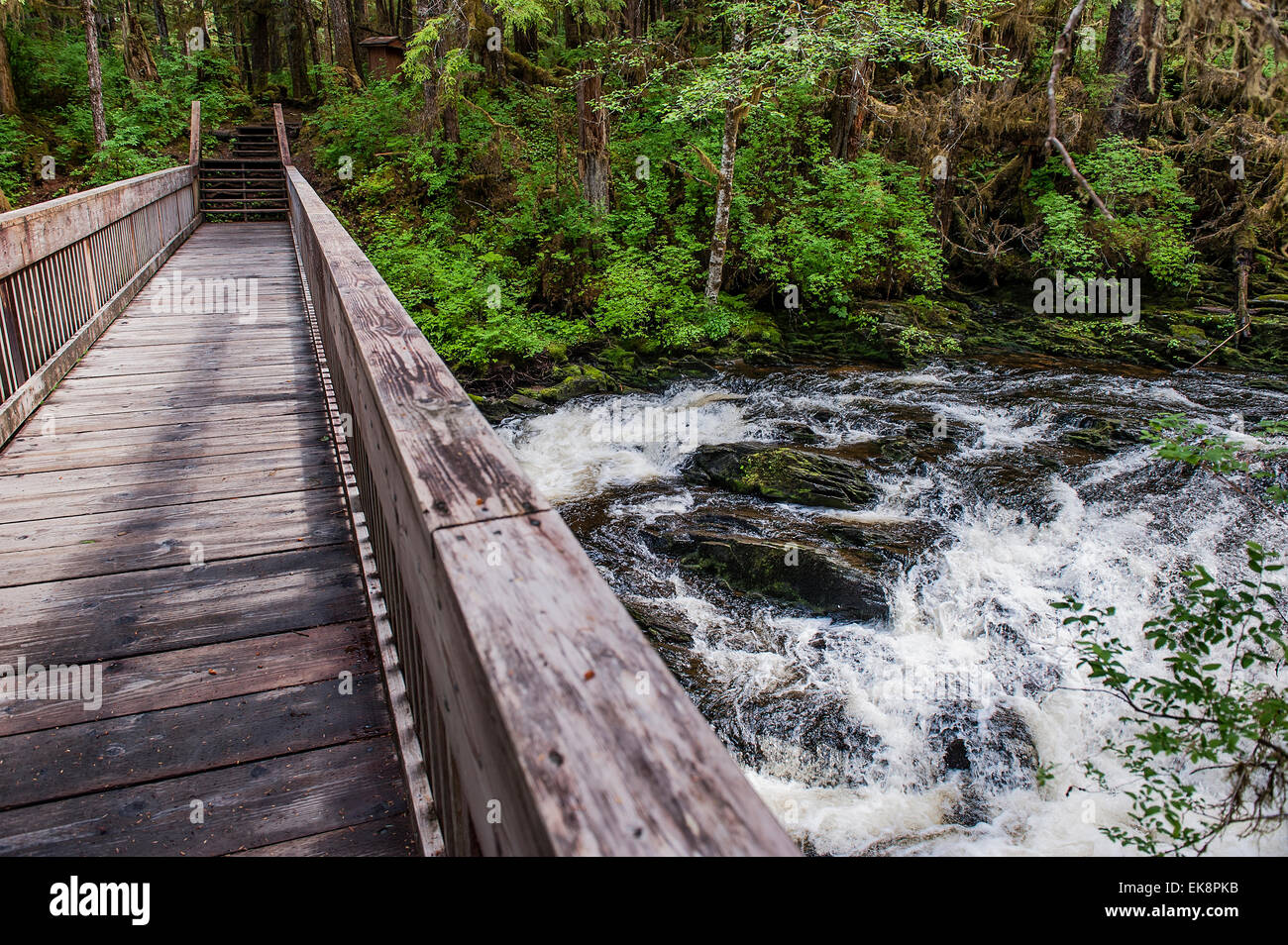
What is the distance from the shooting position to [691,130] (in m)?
16.9

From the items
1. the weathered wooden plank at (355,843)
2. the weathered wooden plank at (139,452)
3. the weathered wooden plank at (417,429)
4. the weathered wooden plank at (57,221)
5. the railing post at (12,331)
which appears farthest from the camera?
the weathered wooden plank at (57,221)

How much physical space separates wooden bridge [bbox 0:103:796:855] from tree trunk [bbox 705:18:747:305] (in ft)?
28.5

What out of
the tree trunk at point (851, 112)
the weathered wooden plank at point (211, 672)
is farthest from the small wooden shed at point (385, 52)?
the weathered wooden plank at point (211, 672)

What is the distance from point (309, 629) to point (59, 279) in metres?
4.79

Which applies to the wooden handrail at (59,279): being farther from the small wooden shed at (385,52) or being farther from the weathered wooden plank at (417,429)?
the small wooden shed at (385,52)

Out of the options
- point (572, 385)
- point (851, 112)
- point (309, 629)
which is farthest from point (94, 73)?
point (309, 629)

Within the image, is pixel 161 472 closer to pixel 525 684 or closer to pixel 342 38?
pixel 525 684

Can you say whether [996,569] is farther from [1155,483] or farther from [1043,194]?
[1043,194]

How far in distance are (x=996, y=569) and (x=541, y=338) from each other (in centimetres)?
850

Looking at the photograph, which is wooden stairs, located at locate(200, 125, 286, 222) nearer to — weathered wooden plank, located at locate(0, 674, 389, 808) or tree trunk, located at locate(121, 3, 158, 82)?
tree trunk, located at locate(121, 3, 158, 82)

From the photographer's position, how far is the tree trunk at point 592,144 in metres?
14.3

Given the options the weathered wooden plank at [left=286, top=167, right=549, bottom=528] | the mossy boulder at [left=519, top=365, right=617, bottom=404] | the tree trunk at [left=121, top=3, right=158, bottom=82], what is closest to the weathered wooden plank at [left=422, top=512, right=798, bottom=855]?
the weathered wooden plank at [left=286, top=167, right=549, bottom=528]

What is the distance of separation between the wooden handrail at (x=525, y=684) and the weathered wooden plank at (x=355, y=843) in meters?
0.26
